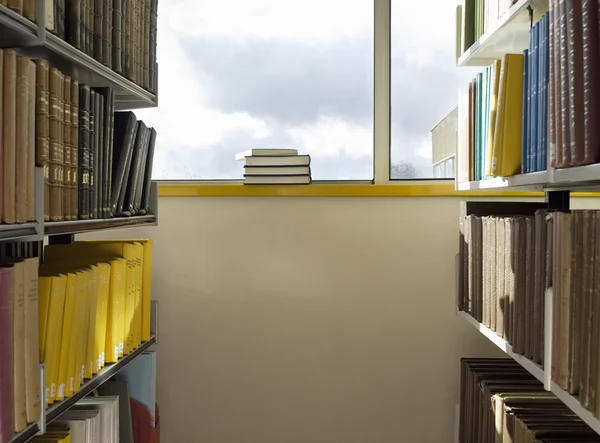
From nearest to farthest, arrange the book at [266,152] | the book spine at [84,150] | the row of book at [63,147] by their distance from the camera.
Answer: the row of book at [63,147] < the book spine at [84,150] < the book at [266,152]

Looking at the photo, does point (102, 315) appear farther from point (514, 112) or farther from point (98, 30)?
point (514, 112)

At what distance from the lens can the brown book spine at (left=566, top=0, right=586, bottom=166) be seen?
1008mm

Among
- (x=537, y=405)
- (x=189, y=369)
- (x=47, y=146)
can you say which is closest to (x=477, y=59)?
(x=537, y=405)

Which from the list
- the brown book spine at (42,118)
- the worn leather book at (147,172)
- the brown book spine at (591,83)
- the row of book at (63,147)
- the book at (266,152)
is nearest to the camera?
the brown book spine at (591,83)

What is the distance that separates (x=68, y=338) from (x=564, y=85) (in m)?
1.15

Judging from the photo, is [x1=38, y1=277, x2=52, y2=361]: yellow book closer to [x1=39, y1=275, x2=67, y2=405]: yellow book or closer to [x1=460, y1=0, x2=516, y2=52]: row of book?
[x1=39, y1=275, x2=67, y2=405]: yellow book

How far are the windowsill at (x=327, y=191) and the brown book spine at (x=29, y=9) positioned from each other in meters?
1.30

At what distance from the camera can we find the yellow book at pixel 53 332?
1.29m

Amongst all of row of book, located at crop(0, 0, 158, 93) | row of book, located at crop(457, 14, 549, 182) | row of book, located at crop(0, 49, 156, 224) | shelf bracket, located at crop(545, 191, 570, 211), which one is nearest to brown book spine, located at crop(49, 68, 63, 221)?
row of book, located at crop(0, 49, 156, 224)

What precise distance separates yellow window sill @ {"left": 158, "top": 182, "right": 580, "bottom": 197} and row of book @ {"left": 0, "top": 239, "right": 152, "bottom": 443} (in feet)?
1.67

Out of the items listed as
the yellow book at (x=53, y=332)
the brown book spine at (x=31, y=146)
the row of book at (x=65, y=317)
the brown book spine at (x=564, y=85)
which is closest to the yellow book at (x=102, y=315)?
the row of book at (x=65, y=317)

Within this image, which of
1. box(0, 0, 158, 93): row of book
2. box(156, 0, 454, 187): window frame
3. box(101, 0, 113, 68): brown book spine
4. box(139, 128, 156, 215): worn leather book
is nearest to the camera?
box(0, 0, 158, 93): row of book

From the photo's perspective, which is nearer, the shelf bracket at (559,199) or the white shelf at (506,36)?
the white shelf at (506,36)

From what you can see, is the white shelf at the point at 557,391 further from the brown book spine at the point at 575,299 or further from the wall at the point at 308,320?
the wall at the point at 308,320
